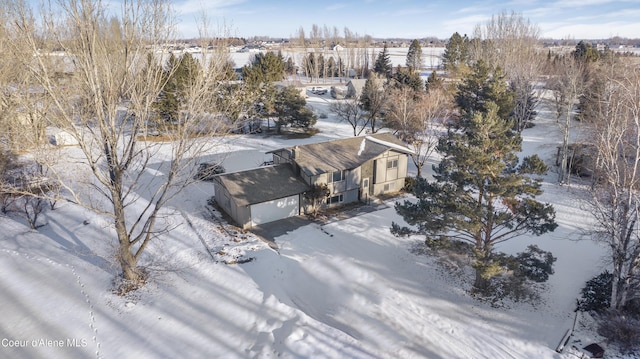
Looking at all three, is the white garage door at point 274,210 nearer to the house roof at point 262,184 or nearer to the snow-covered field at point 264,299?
the house roof at point 262,184

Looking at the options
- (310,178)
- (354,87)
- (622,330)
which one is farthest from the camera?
(354,87)

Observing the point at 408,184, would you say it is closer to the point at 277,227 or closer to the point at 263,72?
the point at 277,227

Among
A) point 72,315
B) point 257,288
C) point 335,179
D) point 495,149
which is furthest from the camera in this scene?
point 335,179

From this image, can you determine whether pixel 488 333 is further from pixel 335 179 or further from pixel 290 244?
pixel 335 179

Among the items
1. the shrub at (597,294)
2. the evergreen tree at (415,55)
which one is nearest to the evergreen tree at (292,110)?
the shrub at (597,294)

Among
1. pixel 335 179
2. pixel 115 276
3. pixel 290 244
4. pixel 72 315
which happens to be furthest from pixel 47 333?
pixel 335 179

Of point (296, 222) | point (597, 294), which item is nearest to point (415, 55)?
point (296, 222)
